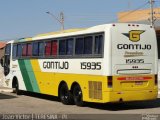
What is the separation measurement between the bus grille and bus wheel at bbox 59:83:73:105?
180cm

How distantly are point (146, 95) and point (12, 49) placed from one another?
1051 cm

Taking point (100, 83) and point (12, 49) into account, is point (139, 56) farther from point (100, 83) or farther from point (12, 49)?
point (12, 49)

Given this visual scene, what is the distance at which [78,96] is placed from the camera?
18.5 metres

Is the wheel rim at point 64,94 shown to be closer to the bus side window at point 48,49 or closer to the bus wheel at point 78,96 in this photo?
the bus wheel at point 78,96

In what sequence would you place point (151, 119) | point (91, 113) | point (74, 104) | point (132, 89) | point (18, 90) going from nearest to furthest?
point (151, 119) → point (91, 113) → point (132, 89) → point (74, 104) → point (18, 90)

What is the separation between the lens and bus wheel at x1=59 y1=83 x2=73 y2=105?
19.1m

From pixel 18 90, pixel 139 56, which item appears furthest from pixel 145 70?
pixel 18 90

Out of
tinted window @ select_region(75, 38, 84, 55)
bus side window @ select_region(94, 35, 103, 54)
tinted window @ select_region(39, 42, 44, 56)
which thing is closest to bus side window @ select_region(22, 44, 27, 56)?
tinted window @ select_region(39, 42, 44, 56)

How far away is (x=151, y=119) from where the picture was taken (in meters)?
14.0

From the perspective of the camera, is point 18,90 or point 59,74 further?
point 18,90

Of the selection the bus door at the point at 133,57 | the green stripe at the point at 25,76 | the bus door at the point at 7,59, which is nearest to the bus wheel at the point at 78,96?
the bus door at the point at 133,57

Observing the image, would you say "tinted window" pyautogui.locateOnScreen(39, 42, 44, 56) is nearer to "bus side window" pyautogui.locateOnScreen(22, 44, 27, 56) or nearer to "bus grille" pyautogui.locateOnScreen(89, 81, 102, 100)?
"bus side window" pyautogui.locateOnScreen(22, 44, 27, 56)

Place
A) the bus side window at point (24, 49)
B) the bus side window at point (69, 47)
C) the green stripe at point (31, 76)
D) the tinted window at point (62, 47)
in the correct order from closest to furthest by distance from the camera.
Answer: the bus side window at point (69, 47)
the tinted window at point (62, 47)
the green stripe at point (31, 76)
the bus side window at point (24, 49)

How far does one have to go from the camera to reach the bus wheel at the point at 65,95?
62.6ft
